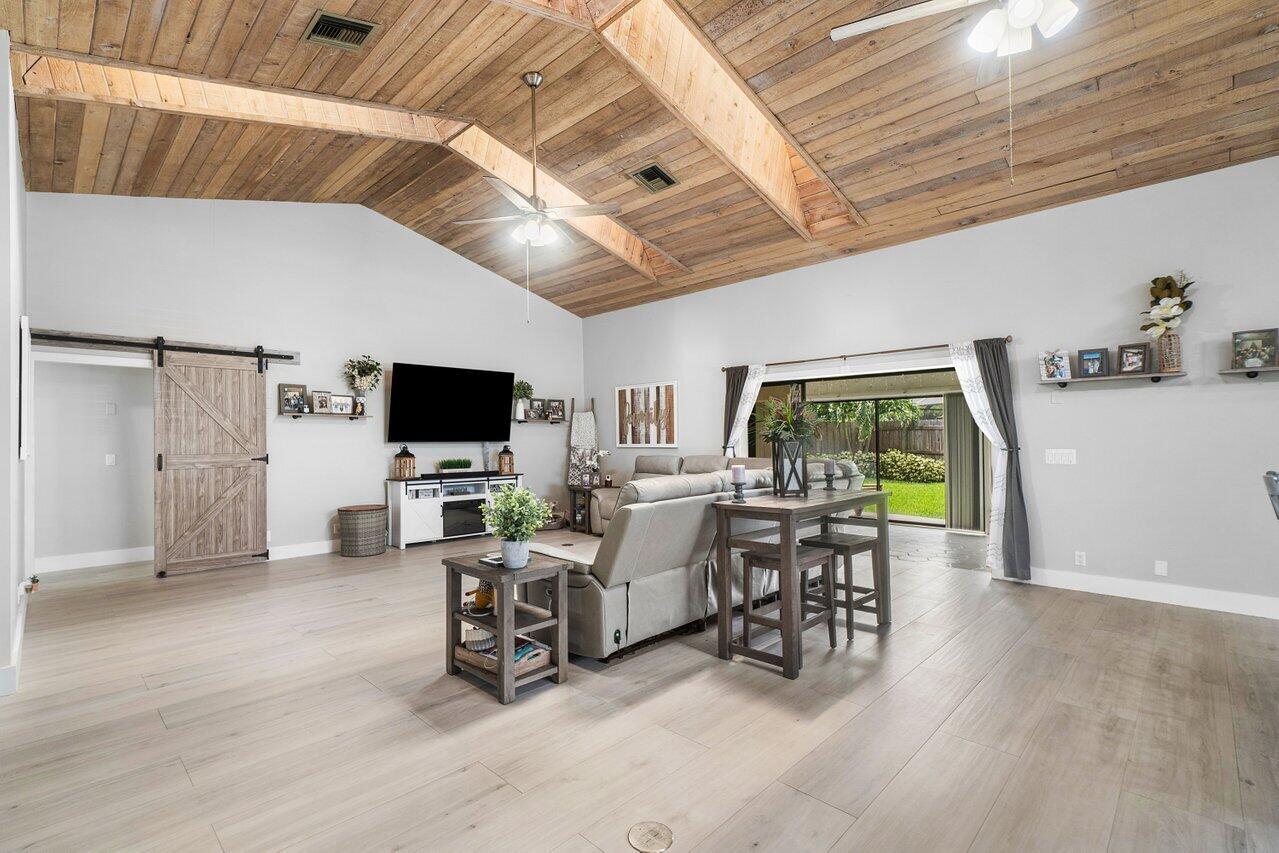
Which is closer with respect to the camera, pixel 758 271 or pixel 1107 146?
pixel 1107 146

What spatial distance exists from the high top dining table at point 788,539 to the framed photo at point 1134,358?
7.44ft

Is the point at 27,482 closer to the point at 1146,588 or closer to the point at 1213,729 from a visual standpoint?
the point at 1213,729

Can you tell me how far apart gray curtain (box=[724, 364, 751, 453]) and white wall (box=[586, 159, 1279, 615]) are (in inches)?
57.5

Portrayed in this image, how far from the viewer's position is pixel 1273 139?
4.09m

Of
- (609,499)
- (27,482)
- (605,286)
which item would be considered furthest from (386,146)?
(609,499)

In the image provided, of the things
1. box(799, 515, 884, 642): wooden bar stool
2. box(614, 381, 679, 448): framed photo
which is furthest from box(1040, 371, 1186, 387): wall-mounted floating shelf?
box(614, 381, 679, 448): framed photo

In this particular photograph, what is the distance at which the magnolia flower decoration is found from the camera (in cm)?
441

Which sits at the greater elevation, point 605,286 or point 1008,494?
point 605,286

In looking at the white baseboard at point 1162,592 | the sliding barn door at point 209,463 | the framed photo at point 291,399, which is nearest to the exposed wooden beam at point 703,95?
the white baseboard at point 1162,592

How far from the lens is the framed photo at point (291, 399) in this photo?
21.6ft

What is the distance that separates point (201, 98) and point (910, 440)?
29.2 feet

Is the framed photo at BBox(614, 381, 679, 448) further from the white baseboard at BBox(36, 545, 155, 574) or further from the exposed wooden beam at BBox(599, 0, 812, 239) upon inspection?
the white baseboard at BBox(36, 545, 155, 574)

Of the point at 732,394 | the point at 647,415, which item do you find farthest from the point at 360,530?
the point at 732,394

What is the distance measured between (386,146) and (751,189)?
343cm
